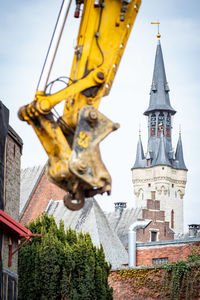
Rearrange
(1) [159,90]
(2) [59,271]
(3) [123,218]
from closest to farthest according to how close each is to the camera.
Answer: (2) [59,271]
(3) [123,218]
(1) [159,90]

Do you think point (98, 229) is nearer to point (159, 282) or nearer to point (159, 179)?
point (159, 282)

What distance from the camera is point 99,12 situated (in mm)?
9180

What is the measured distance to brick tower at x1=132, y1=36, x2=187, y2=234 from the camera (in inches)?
4193

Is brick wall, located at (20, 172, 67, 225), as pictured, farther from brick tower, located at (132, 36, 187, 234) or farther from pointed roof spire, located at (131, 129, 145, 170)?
pointed roof spire, located at (131, 129, 145, 170)

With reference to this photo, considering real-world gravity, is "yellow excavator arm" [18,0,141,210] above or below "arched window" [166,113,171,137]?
below

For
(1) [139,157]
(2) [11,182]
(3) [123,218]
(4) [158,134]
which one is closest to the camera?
(2) [11,182]

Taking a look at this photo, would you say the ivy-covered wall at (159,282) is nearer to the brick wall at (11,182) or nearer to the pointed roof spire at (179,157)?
the brick wall at (11,182)

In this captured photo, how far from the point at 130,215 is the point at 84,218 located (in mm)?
15276

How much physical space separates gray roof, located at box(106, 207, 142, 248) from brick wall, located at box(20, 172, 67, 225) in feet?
25.5

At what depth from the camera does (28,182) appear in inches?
1837

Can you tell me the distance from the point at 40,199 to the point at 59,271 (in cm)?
2116

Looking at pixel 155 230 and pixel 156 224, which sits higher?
pixel 156 224

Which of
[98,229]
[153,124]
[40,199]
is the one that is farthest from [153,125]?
[98,229]

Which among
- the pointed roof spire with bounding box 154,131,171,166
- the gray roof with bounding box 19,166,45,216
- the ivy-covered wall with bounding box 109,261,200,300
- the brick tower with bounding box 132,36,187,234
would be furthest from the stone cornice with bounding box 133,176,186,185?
the ivy-covered wall with bounding box 109,261,200,300
